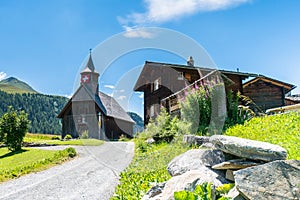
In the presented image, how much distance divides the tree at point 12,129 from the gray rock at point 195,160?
15.4 metres

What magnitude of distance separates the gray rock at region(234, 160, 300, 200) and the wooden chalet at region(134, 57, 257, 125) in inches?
438

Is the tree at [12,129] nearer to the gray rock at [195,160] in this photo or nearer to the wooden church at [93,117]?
the wooden church at [93,117]

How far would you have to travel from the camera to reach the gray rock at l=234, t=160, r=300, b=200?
9.69 ft

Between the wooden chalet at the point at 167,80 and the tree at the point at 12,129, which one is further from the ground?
the wooden chalet at the point at 167,80

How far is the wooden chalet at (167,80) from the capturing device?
57.8ft

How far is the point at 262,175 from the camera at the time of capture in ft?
10.2

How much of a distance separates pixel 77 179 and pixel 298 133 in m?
5.48

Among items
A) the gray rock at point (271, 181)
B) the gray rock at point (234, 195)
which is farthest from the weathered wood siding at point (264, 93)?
the gray rock at point (271, 181)

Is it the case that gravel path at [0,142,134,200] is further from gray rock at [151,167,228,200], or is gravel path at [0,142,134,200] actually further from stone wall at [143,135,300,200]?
gray rock at [151,167,228,200]

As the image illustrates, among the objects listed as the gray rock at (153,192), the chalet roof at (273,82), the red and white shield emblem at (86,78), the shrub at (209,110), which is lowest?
the gray rock at (153,192)

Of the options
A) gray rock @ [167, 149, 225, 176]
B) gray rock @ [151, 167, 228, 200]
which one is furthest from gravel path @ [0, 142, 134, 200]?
gray rock @ [151, 167, 228, 200]

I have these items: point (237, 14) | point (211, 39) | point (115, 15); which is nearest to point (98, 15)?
point (115, 15)

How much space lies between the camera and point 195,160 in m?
4.98

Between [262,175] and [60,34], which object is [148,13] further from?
[262,175]
